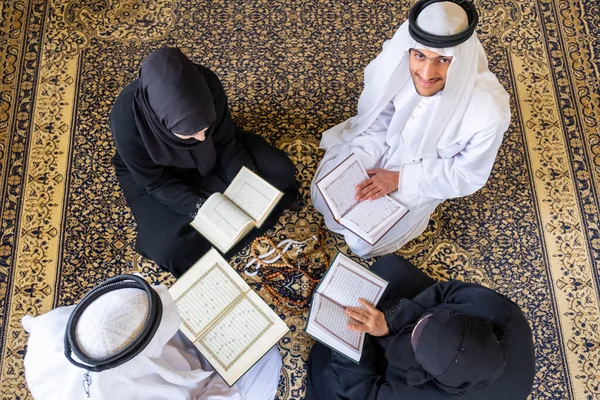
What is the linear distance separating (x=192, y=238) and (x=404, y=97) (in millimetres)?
1143

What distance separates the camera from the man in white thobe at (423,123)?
1.88 metres

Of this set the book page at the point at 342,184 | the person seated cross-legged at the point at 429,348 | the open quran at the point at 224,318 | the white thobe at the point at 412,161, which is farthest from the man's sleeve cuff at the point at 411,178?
the open quran at the point at 224,318

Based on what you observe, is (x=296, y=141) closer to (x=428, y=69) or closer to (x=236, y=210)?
(x=236, y=210)

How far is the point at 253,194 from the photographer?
228 cm

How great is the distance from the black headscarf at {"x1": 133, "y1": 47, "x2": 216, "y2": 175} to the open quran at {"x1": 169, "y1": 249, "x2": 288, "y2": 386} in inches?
20.6

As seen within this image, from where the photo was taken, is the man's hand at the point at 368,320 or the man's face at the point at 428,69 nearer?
the man's face at the point at 428,69

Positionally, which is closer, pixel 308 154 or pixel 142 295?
pixel 142 295

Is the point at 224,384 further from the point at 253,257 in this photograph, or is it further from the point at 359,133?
the point at 359,133

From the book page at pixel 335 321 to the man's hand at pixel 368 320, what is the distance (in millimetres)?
24

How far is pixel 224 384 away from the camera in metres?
1.97

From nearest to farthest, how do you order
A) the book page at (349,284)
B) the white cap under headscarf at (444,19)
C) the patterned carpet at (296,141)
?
the white cap under headscarf at (444,19)
the book page at (349,284)
the patterned carpet at (296,141)

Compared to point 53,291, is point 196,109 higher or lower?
higher

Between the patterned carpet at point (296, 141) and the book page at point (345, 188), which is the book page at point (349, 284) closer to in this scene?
the book page at point (345, 188)

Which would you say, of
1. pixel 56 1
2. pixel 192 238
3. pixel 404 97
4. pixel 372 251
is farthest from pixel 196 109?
pixel 56 1
